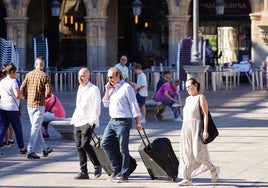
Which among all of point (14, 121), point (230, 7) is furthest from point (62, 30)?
point (14, 121)

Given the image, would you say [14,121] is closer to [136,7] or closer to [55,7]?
[55,7]

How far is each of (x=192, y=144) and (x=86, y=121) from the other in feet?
5.95

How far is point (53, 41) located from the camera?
1676 inches

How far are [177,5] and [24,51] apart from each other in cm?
676

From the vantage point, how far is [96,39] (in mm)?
37594

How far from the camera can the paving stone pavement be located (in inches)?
562

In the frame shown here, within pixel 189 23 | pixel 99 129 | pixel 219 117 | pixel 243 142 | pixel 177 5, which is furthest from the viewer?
pixel 189 23

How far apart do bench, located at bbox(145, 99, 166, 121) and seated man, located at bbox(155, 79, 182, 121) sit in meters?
0.15

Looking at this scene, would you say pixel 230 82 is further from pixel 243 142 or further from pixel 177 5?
pixel 243 142

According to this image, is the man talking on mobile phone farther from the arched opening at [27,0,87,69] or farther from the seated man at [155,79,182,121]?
the arched opening at [27,0,87,69]

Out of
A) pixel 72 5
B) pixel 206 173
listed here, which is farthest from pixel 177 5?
pixel 206 173

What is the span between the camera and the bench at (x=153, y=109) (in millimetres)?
24016

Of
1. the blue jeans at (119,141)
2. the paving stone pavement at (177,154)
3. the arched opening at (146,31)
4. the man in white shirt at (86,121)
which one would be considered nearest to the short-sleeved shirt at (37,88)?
the paving stone pavement at (177,154)

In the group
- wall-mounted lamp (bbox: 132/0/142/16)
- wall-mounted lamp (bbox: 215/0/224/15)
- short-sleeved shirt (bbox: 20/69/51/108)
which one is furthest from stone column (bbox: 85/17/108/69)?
short-sleeved shirt (bbox: 20/69/51/108)
